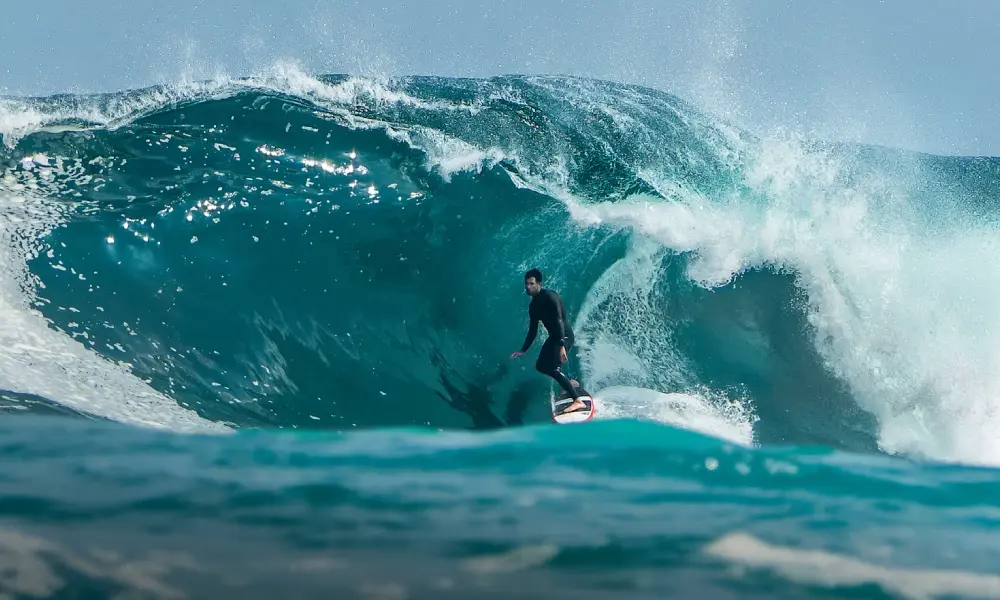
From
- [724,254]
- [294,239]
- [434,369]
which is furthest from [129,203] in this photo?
[724,254]

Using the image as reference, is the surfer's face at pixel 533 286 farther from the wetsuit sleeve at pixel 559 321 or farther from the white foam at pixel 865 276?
the white foam at pixel 865 276

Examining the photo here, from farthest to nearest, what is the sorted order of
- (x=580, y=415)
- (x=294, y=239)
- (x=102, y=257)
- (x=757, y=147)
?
(x=757, y=147) < (x=294, y=239) < (x=102, y=257) < (x=580, y=415)

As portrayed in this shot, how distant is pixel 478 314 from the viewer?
988 centimetres

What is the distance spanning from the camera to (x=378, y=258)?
985 centimetres

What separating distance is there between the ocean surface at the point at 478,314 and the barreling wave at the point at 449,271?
38 mm

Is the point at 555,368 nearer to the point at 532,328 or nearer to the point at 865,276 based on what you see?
the point at 532,328

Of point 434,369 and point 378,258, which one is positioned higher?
point 378,258

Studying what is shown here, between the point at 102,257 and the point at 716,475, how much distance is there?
7576mm

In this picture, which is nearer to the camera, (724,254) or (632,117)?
(724,254)

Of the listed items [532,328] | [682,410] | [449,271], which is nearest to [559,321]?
[532,328]

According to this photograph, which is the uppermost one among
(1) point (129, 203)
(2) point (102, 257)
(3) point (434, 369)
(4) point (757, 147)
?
(4) point (757, 147)

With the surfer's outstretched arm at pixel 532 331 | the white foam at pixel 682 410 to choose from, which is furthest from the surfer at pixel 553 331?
the white foam at pixel 682 410

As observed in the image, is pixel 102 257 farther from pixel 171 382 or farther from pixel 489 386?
pixel 489 386

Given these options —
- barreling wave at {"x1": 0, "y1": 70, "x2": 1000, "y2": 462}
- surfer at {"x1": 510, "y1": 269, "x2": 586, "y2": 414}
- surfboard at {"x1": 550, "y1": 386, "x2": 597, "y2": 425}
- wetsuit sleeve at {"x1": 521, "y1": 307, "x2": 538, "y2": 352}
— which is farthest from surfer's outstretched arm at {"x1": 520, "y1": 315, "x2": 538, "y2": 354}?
barreling wave at {"x1": 0, "y1": 70, "x2": 1000, "y2": 462}
